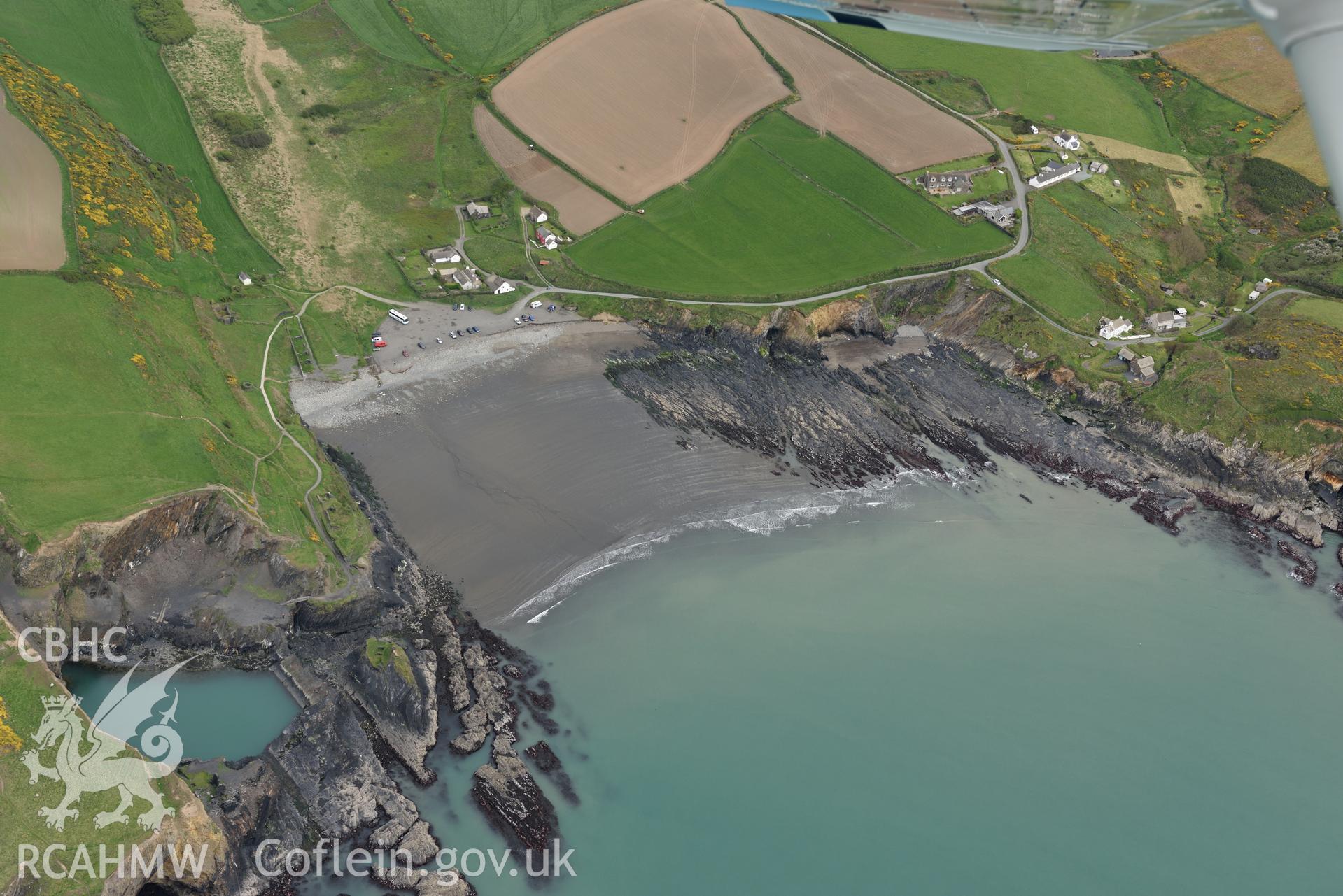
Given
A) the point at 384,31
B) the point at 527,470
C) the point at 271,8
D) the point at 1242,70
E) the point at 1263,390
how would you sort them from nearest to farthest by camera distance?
1. the point at 527,470
2. the point at 1263,390
3. the point at 271,8
4. the point at 384,31
5. the point at 1242,70

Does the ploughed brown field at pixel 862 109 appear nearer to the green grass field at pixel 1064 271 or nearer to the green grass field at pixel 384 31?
the green grass field at pixel 1064 271

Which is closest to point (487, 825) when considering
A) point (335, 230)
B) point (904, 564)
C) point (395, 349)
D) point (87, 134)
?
point (904, 564)

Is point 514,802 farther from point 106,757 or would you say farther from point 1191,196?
point 1191,196

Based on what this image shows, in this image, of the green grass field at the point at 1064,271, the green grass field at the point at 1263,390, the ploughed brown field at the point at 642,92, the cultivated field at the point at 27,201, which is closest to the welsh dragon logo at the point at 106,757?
the cultivated field at the point at 27,201

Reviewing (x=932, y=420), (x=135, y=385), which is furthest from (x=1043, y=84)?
(x=135, y=385)

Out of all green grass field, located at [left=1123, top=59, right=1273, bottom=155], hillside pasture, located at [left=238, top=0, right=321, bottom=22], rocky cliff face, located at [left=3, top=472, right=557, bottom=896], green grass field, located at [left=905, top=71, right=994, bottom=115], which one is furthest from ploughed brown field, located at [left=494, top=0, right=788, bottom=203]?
rocky cliff face, located at [left=3, top=472, right=557, bottom=896]

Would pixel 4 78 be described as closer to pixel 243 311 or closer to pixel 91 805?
pixel 243 311
